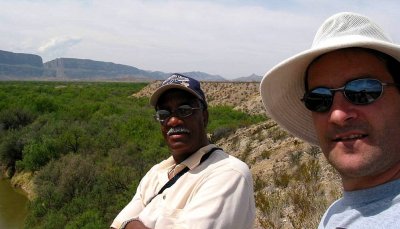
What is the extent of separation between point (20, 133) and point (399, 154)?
2679 centimetres

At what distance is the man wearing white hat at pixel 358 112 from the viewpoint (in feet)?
4.86

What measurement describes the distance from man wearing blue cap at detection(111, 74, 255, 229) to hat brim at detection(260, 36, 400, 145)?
1.17 ft

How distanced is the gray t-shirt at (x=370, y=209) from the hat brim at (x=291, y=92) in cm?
54

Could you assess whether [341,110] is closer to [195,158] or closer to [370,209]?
[370,209]

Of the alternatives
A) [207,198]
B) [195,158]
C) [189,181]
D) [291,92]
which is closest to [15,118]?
[195,158]

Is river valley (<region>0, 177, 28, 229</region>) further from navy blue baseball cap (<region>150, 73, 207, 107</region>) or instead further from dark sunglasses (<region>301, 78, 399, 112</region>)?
dark sunglasses (<region>301, 78, 399, 112</region>)

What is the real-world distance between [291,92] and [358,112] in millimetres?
636

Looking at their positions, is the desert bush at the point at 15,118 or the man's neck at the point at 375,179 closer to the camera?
the man's neck at the point at 375,179

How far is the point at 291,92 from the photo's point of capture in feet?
7.11

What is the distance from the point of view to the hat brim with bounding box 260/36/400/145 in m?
1.81

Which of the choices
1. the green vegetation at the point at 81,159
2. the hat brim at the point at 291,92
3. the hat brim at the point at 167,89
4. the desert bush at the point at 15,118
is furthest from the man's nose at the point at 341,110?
the desert bush at the point at 15,118

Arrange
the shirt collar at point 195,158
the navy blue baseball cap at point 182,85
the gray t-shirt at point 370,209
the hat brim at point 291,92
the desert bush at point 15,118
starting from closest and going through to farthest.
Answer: the gray t-shirt at point 370,209, the hat brim at point 291,92, the shirt collar at point 195,158, the navy blue baseball cap at point 182,85, the desert bush at point 15,118

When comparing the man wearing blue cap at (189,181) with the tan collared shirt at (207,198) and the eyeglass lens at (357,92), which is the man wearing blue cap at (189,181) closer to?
the tan collared shirt at (207,198)

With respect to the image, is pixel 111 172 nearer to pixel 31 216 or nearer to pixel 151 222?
pixel 31 216
